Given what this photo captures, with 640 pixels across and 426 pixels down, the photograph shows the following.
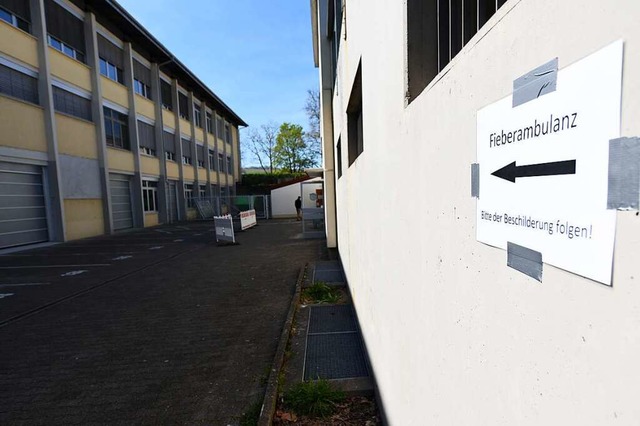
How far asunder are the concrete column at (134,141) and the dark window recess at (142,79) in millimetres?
1185

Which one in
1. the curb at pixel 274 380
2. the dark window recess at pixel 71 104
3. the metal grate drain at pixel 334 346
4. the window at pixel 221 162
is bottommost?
the metal grate drain at pixel 334 346

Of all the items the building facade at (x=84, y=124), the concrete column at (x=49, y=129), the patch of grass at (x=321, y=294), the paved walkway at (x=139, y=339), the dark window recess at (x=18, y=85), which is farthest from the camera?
the concrete column at (x=49, y=129)

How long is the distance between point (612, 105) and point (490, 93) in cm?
45

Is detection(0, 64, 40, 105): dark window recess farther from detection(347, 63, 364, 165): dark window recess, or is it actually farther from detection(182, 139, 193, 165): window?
detection(182, 139, 193, 165): window

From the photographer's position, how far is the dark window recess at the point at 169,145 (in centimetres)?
2740

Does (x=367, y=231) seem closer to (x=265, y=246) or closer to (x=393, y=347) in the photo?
(x=393, y=347)

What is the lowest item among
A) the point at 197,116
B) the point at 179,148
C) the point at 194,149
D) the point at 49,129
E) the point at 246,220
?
the point at 246,220

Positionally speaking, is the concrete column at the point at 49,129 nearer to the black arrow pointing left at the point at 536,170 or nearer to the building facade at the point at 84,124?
the building facade at the point at 84,124

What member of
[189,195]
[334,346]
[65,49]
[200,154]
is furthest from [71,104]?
[334,346]

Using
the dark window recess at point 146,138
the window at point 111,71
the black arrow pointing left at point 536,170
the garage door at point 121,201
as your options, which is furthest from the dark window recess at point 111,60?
the black arrow pointing left at point 536,170

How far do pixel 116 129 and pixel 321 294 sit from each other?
66.0 feet

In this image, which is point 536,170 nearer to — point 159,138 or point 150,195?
point 150,195

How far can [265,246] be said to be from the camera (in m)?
14.5

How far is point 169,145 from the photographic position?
93.2ft
